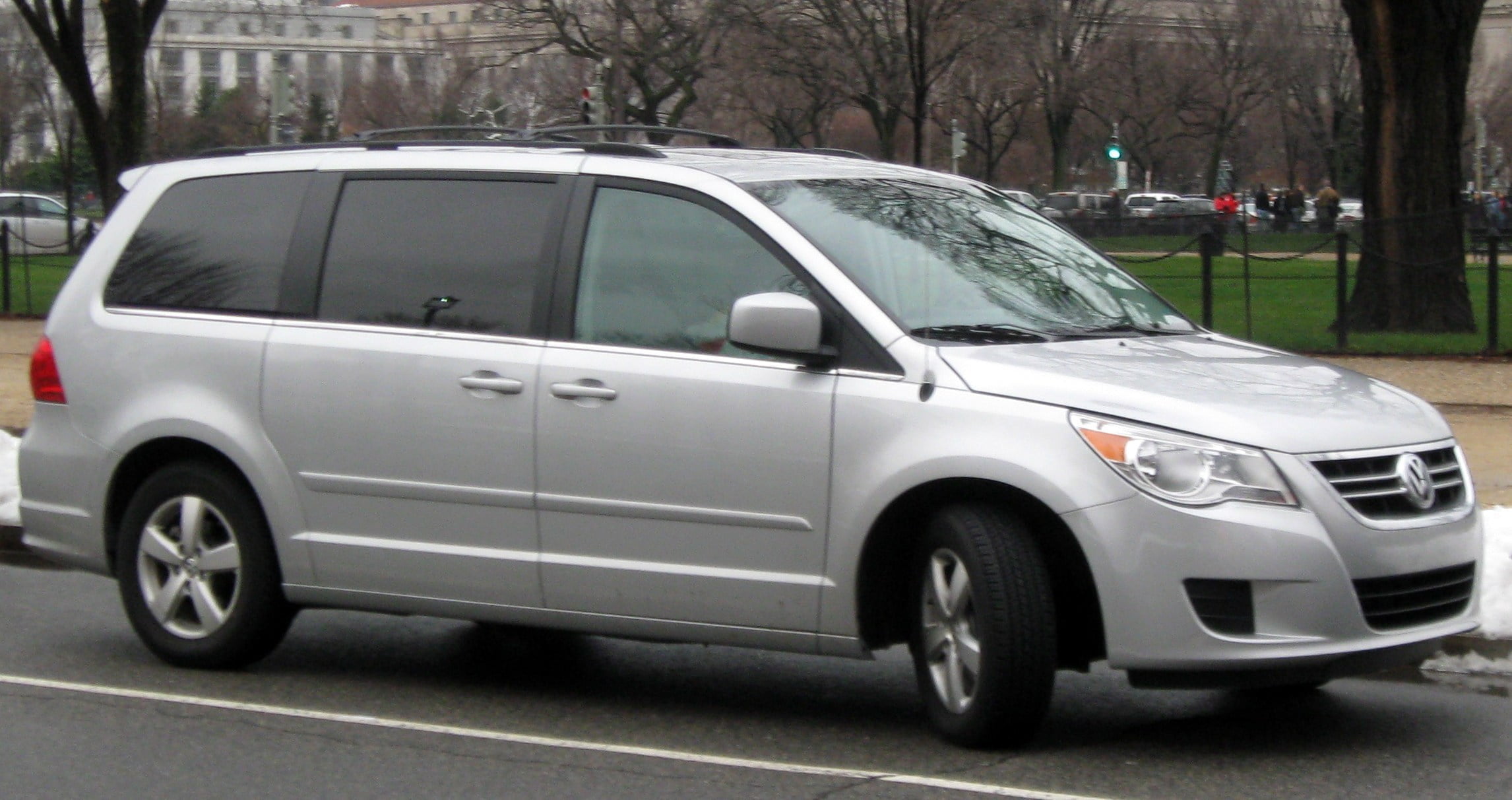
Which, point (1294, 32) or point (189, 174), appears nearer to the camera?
point (189, 174)

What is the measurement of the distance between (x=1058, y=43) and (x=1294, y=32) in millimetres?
10010

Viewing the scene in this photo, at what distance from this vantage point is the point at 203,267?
7148 mm

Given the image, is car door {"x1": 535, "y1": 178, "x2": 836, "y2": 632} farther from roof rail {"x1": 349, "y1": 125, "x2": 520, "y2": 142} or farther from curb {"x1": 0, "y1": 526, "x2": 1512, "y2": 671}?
curb {"x1": 0, "y1": 526, "x2": 1512, "y2": 671}

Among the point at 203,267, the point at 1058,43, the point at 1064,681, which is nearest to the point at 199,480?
the point at 203,267

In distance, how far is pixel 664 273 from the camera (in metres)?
6.24

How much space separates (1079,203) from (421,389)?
56.0 meters

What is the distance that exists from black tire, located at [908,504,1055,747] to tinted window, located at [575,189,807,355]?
36.2 inches

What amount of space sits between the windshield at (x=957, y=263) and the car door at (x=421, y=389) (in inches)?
35.8

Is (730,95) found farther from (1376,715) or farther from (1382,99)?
(1376,715)

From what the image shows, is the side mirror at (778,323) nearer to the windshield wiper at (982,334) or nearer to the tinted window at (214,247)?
the windshield wiper at (982,334)

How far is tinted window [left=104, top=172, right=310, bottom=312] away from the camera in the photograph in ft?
23.0

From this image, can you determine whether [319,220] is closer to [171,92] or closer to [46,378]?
[46,378]

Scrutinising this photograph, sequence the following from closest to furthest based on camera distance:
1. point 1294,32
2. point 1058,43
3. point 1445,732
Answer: point 1445,732
point 1058,43
point 1294,32

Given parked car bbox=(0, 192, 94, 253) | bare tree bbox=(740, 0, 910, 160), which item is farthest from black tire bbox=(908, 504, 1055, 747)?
parked car bbox=(0, 192, 94, 253)
